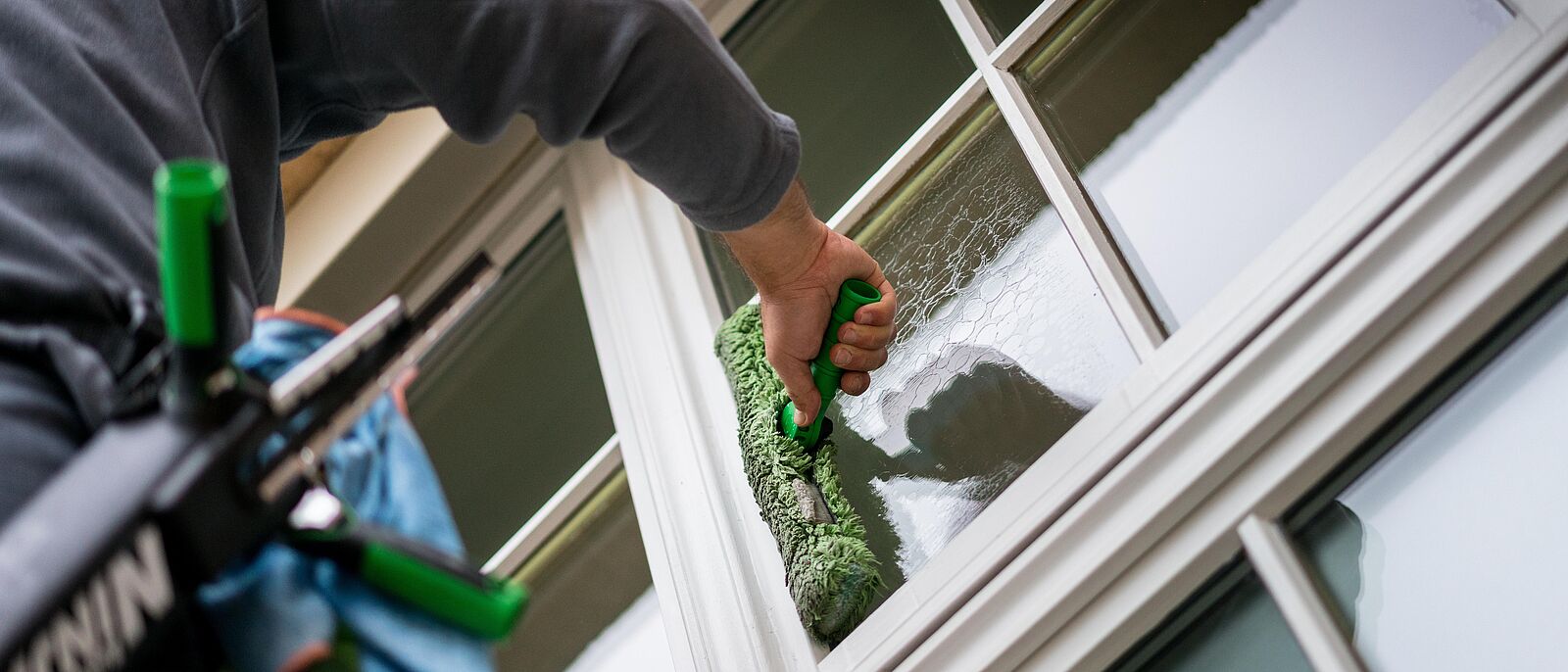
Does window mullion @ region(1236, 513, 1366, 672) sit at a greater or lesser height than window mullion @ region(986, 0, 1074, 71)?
lesser

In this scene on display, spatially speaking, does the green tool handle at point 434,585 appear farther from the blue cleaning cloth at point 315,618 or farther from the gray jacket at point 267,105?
the gray jacket at point 267,105

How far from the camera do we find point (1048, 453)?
0.86 metres

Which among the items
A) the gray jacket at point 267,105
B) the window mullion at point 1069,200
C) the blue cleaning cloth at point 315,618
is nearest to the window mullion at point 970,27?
the window mullion at point 1069,200

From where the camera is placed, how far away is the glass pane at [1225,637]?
73cm

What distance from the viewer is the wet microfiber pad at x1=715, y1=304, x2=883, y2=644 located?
2.90 feet

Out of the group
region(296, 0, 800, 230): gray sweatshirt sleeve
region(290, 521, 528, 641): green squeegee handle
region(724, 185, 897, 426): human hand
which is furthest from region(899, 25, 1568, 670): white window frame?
region(290, 521, 528, 641): green squeegee handle

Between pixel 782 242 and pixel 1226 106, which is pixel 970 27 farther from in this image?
pixel 782 242

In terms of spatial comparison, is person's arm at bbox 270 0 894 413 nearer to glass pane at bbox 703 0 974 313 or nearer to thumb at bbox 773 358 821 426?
thumb at bbox 773 358 821 426

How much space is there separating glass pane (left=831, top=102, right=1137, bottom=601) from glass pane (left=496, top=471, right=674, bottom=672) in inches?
11.2

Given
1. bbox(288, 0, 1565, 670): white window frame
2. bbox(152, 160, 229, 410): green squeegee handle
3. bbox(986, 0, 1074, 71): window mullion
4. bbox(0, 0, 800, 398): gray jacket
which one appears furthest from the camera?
bbox(986, 0, 1074, 71): window mullion

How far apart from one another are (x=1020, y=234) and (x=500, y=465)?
0.76 m

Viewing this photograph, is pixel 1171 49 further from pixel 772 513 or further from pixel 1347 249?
pixel 772 513

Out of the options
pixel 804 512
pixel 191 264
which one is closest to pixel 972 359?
pixel 804 512

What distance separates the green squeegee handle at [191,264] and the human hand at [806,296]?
46 cm
